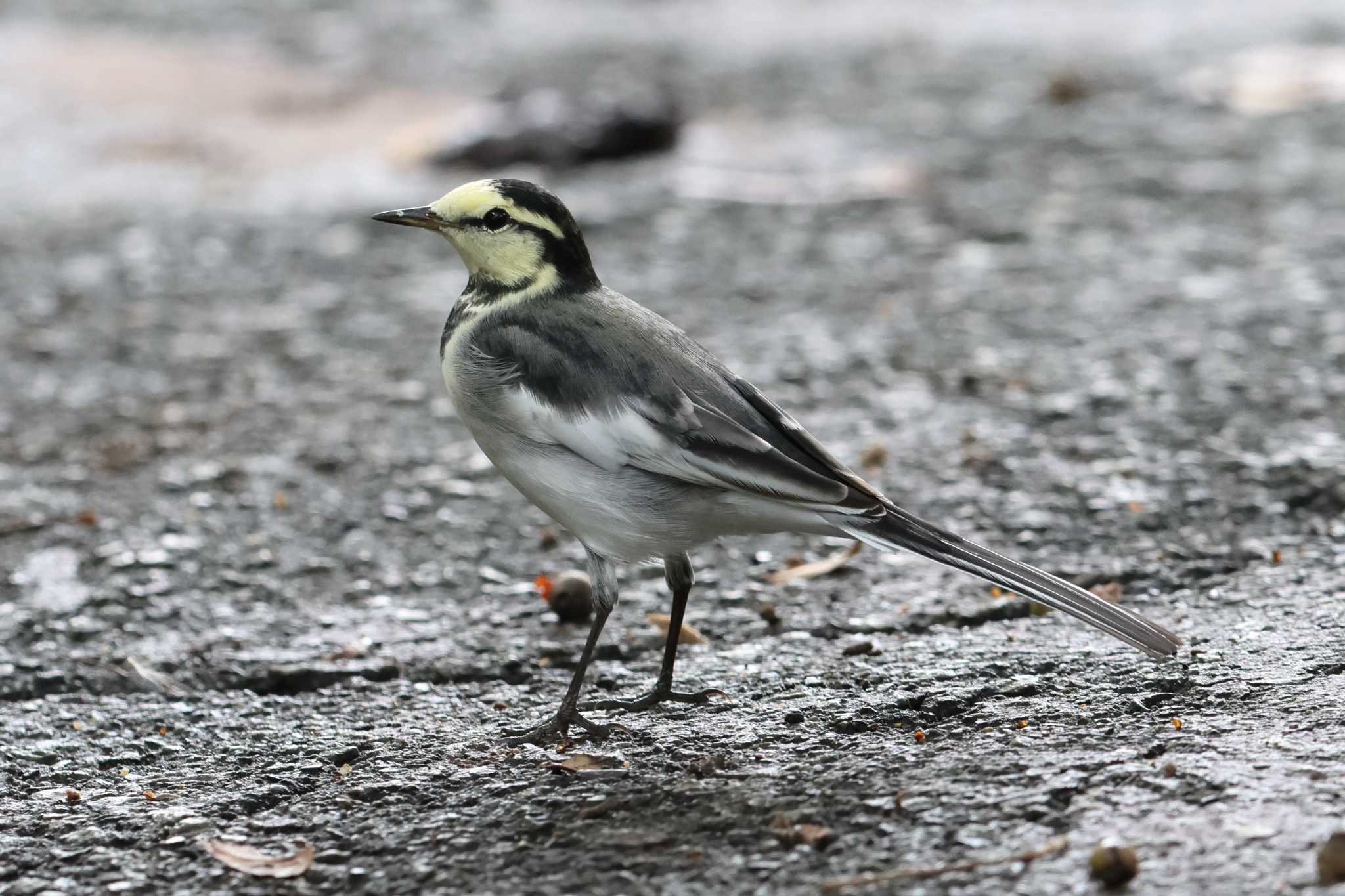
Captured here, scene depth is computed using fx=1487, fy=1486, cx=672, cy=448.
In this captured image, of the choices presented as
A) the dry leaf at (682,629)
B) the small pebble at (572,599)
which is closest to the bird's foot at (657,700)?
the dry leaf at (682,629)

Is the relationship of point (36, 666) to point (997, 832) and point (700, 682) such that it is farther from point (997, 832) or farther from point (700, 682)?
point (997, 832)

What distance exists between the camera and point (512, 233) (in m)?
3.54

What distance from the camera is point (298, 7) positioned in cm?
1275

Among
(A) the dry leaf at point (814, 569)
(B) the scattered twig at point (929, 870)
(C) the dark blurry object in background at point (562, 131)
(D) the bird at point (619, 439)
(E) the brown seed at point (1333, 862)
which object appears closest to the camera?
(E) the brown seed at point (1333, 862)

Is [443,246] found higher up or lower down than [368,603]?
higher up

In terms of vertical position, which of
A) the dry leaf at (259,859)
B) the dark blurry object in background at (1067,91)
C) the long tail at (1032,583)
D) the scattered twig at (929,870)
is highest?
the dark blurry object in background at (1067,91)

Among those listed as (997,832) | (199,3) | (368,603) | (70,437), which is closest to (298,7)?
(199,3)

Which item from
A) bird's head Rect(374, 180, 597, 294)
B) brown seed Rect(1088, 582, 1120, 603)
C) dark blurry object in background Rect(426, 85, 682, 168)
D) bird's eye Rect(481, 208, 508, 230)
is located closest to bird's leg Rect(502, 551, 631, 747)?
bird's head Rect(374, 180, 597, 294)

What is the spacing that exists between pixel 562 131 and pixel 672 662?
5.26m

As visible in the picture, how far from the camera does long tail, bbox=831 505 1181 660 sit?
304 centimetres

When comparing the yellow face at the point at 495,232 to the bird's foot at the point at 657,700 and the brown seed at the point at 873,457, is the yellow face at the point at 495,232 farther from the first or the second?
the brown seed at the point at 873,457

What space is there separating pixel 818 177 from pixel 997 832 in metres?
5.67

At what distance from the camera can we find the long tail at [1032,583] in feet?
9.99

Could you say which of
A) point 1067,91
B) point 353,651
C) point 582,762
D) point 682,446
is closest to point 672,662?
point 582,762
